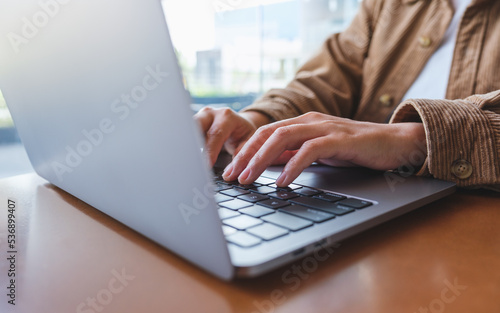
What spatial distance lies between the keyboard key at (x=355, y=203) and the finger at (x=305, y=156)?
0.08m

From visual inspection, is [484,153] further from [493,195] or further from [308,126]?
[308,126]

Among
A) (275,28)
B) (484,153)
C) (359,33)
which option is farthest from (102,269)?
(275,28)

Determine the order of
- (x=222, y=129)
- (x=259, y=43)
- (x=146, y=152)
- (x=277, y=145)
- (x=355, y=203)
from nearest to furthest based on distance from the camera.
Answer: (x=146, y=152) → (x=355, y=203) → (x=277, y=145) → (x=222, y=129) → (x=259, y=43)

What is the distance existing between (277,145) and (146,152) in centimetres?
24

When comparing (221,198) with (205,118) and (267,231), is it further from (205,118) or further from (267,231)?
(205,118)

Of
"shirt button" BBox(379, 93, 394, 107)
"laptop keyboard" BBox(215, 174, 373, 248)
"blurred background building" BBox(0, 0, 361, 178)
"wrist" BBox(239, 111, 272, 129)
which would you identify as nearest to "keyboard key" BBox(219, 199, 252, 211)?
"laptop keyboard" BBox(215, 174, 373, 248)

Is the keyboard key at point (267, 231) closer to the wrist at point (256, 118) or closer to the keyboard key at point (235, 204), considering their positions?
the keyboard key at point (235, 204)

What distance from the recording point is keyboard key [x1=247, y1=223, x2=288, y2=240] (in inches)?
11.6

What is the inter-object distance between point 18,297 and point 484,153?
1.74ft

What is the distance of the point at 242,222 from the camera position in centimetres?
33

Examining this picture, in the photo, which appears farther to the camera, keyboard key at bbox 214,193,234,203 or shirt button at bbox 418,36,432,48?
shirt button at bbox 418,36,432,48

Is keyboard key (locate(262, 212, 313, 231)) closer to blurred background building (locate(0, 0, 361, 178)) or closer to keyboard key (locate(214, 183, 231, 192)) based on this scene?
keyboard key (locate(214, 183, 231, 192))

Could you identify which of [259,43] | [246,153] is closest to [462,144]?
[246,153]

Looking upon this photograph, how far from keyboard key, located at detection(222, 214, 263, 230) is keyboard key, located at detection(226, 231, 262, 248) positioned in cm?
2
